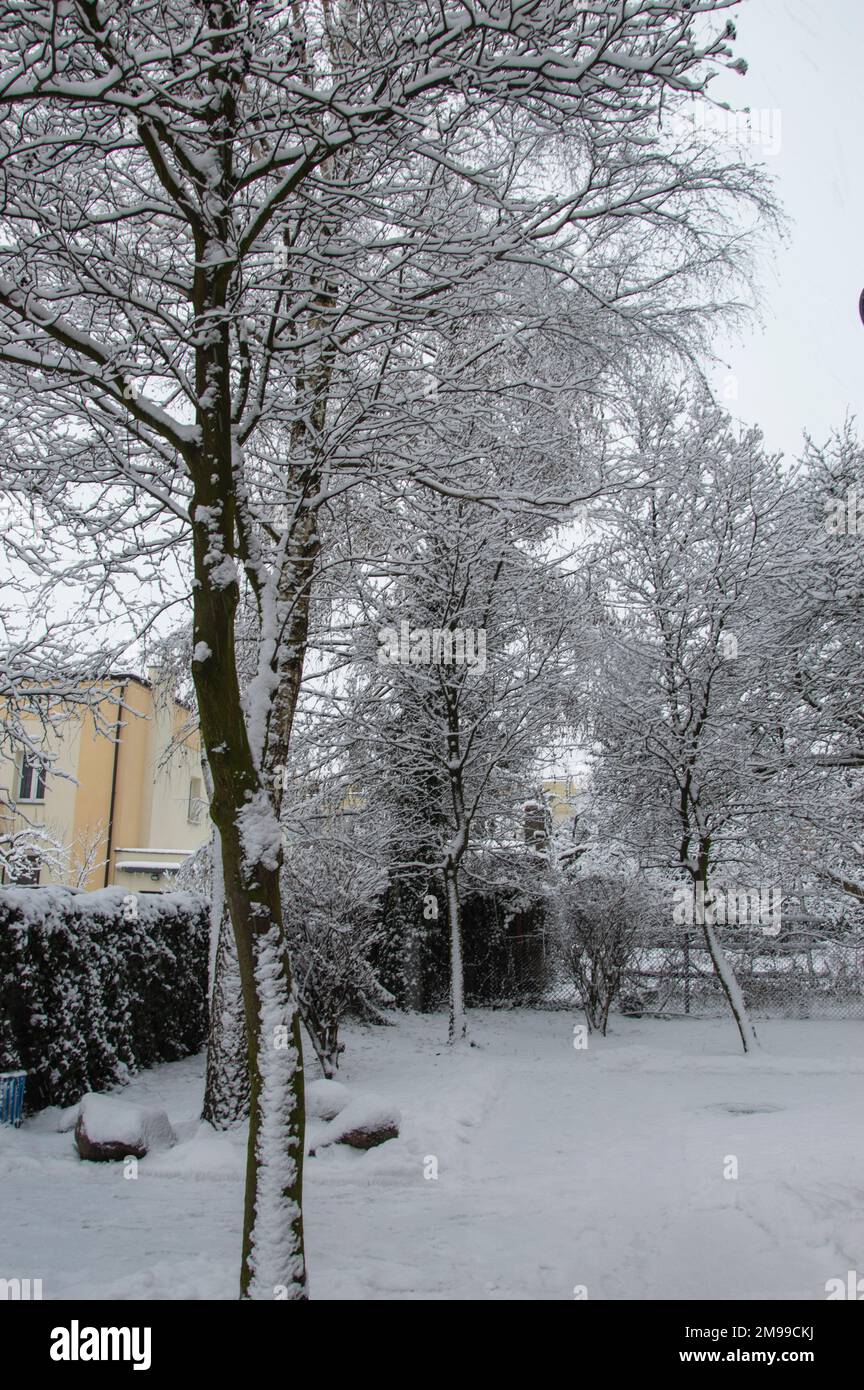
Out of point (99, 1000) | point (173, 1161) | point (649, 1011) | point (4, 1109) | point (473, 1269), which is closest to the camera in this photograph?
point (473, 1269)

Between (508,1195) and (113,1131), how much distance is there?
114 inches

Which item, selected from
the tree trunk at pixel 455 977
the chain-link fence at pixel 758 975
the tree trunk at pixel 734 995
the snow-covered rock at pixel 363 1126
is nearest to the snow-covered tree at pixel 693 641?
the tree trunk at pixel 734 995

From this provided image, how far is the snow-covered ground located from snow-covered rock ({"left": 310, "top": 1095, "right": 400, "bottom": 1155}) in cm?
10

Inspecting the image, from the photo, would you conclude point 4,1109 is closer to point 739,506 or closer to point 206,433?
point 206,433

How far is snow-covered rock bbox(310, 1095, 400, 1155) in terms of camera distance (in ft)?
24.1

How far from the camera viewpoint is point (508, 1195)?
6117 mm

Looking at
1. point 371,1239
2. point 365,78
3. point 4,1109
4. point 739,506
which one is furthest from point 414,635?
point 365,78

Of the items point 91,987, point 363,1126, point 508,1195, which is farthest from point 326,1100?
point 508,1195

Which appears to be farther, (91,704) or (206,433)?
(91,704)

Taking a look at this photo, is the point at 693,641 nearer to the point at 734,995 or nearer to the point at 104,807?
the point at 734,995

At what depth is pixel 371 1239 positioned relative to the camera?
16.8 ft

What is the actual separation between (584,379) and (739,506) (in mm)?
7885

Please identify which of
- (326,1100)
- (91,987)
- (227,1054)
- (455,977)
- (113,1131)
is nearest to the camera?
Answer: (113,1131)

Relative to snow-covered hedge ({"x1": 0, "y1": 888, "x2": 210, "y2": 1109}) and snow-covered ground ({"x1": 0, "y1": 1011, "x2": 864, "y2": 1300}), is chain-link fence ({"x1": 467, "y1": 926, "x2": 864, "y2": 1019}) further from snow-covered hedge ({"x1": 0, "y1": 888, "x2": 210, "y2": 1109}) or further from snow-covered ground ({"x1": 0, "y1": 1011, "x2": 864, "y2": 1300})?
snow-covered hedge ({"x1": 0, "y1": 888, "x2": 210, "y2": 1109})
